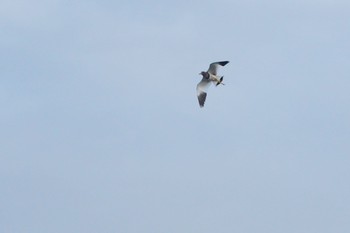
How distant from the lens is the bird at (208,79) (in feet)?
371

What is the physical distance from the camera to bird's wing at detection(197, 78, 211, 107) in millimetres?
112400

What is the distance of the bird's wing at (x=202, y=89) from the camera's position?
4425 inches

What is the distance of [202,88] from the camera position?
114125mm

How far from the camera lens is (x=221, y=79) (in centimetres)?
11400

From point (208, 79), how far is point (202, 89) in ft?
9.31

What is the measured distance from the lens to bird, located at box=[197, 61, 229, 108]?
11312 centimetres

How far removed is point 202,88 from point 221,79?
4255mm

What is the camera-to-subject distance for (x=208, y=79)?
379 feet

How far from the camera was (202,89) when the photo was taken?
114 metres
